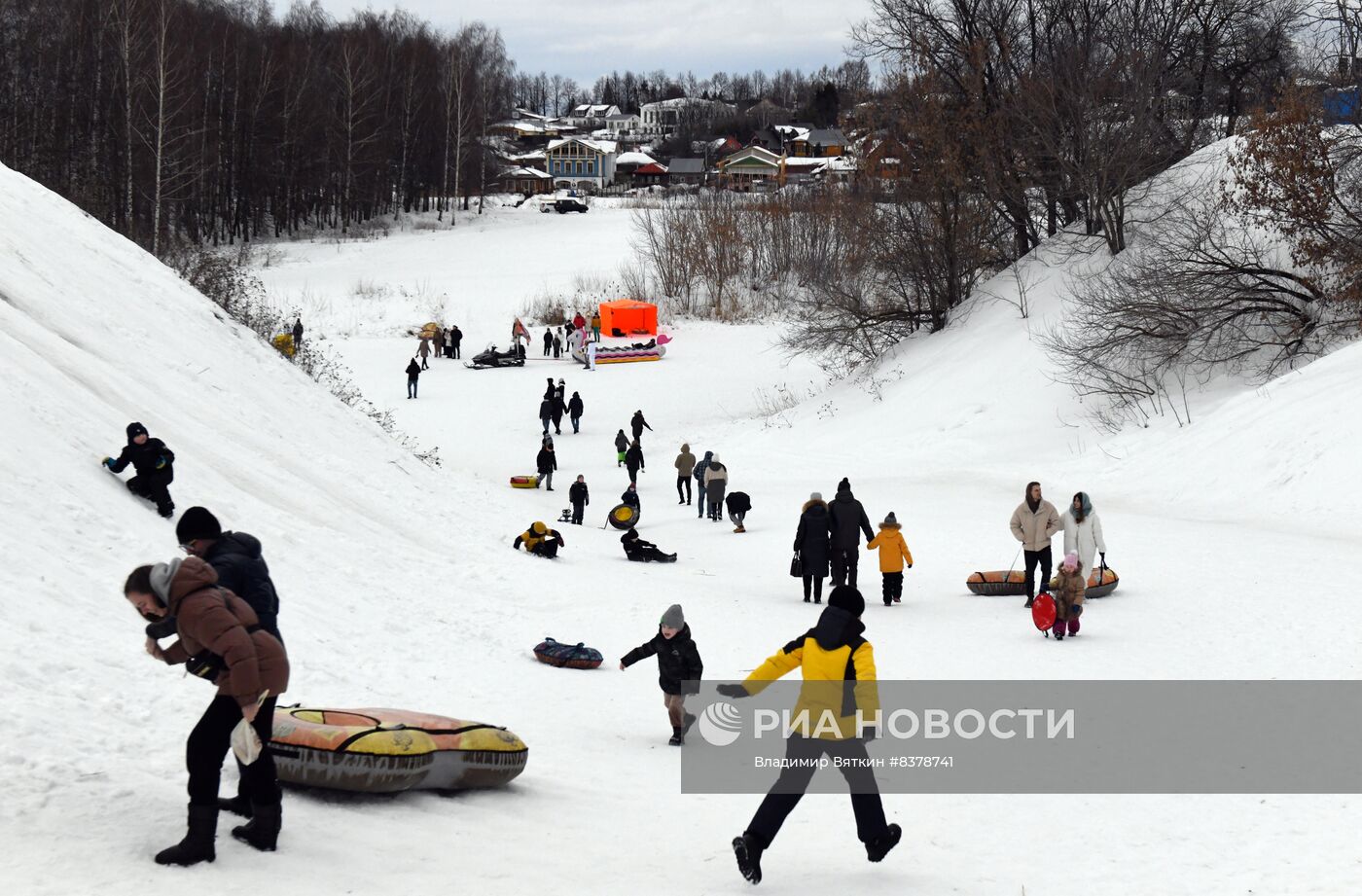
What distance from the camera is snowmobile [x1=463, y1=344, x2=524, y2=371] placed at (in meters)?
38.6

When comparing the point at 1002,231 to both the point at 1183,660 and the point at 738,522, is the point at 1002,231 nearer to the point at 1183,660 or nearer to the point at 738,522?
the point at 738,522

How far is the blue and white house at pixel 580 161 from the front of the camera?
13238cm

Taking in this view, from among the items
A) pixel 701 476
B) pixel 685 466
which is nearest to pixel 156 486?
pixel 701 476

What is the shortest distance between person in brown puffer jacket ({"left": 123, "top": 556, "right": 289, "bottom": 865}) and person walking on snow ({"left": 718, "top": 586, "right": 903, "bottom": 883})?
2.33m

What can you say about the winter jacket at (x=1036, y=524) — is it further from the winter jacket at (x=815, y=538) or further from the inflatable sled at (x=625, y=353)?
the inflatable sled at (x=625, y=353)

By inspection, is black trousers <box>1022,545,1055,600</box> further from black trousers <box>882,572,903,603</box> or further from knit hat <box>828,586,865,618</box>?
knit hat <box>828,586,865,618</box>

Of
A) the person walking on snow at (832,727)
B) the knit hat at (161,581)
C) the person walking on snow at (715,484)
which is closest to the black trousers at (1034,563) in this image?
the person walking on snow at (715,484)

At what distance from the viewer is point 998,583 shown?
49.4 ft

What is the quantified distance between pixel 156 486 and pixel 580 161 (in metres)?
127

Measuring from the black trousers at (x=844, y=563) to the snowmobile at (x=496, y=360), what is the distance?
82.0 feet

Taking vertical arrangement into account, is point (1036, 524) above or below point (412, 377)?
above

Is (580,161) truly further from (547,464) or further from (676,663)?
(676,663)

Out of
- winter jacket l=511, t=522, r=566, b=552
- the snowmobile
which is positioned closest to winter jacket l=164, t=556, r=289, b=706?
winter jacket l=511, t=522, r=566, b=552

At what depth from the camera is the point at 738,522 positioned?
20266 mm
